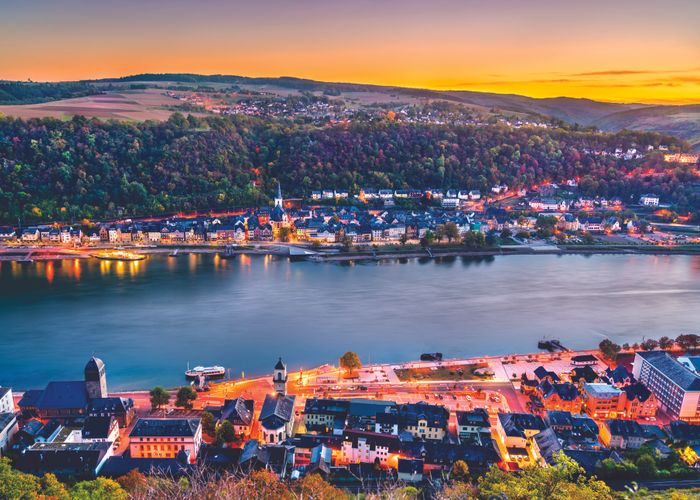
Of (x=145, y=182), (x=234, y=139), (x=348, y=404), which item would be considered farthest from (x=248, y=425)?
(x=234, y=139)

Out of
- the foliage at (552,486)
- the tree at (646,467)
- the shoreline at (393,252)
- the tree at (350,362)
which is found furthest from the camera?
the shoreline at (393,252)

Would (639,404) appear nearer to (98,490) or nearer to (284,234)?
(98,490)

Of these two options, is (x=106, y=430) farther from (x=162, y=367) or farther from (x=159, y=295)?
(x=159, y=295)

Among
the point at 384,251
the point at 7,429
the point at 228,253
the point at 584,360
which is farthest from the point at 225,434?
the point at 384,251

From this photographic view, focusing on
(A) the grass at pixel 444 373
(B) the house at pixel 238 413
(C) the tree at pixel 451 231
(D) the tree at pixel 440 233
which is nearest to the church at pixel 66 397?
(B) the house at pixel 238 413

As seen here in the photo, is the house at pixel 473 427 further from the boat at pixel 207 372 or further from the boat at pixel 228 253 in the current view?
the boat at pixel 228 253

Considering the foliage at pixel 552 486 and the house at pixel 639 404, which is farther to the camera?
the house at pixel 639 404

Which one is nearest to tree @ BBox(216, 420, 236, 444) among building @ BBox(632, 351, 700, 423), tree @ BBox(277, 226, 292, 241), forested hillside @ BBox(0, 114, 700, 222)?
building @ BBox(632, 351, 700, 423)
